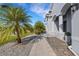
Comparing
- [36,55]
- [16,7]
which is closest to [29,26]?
[16,7]

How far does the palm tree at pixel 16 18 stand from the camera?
8.33 m

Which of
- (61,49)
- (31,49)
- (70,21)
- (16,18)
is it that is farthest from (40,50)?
(70,21)

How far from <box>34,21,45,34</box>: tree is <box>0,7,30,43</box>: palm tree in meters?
0.48

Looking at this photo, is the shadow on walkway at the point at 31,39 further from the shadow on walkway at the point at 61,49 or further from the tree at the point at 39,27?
the shadow on walkway at the point at 61,49

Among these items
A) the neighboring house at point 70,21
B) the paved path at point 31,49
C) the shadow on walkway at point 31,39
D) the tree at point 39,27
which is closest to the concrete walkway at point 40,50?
the paved path at point 31,49

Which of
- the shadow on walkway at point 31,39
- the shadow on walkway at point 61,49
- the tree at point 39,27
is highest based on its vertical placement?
the tree at point 39,27

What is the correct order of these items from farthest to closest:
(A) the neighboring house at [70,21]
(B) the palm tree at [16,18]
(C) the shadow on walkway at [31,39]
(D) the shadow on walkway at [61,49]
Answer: (C) the shadow on walkway at [31,39] → (B) the palm tree at [16,18] → (A) the neighboring house at [70,21] → (D) the shadow on walkway at [61,49]

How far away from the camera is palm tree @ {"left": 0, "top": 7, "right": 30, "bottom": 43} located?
27.3ft

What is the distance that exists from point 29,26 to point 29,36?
0.47 metres

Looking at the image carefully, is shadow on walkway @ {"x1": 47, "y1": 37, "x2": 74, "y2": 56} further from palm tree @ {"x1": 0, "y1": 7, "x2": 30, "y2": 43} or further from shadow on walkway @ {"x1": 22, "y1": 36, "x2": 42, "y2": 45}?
palm tree @ {"x1": 0, "y1": 7, "x2": 30, "y2": 43}

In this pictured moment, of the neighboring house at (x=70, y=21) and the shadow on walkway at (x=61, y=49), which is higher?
the neighboring house at (x=70, y=21)

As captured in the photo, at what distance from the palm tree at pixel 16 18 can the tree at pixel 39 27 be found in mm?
480

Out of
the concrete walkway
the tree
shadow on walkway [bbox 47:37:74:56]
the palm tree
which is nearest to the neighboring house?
shadow on walkway [bbox 47:37:74:56]

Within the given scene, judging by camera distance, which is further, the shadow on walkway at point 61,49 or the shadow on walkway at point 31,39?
the shadow on walkway at point 31,39
